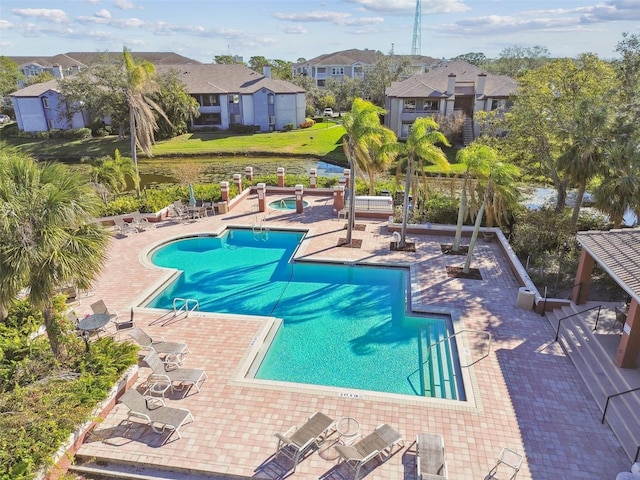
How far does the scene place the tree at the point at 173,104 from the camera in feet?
177

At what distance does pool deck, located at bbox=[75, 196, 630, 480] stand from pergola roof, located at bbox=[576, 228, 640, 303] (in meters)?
2.94

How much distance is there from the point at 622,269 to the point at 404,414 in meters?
7.26

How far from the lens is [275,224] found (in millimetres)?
25016

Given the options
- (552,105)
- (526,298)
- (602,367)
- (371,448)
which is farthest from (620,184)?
(371,448)

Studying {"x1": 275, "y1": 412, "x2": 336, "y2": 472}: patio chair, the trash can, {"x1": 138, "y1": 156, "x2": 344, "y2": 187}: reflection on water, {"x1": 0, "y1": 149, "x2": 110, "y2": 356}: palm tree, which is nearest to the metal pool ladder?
{"x1": 0, "y1": 149, "x2": 110, "y2": 356}: palm tree

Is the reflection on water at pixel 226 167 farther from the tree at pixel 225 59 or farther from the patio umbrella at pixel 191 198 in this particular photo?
the tree at pixel 225 59

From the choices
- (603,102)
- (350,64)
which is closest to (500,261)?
(603,102)

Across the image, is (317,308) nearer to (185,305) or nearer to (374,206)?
(185,305)

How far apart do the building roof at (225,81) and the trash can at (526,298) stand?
51396 millimetres

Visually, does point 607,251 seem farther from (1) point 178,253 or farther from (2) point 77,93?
Result: (2) point 77,93

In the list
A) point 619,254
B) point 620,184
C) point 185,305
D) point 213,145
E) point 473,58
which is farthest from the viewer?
point 473,58

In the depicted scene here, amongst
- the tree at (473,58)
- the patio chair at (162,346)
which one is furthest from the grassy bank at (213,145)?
the tree at (473,58)

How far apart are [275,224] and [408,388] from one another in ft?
47.5

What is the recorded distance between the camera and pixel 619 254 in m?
12.9
